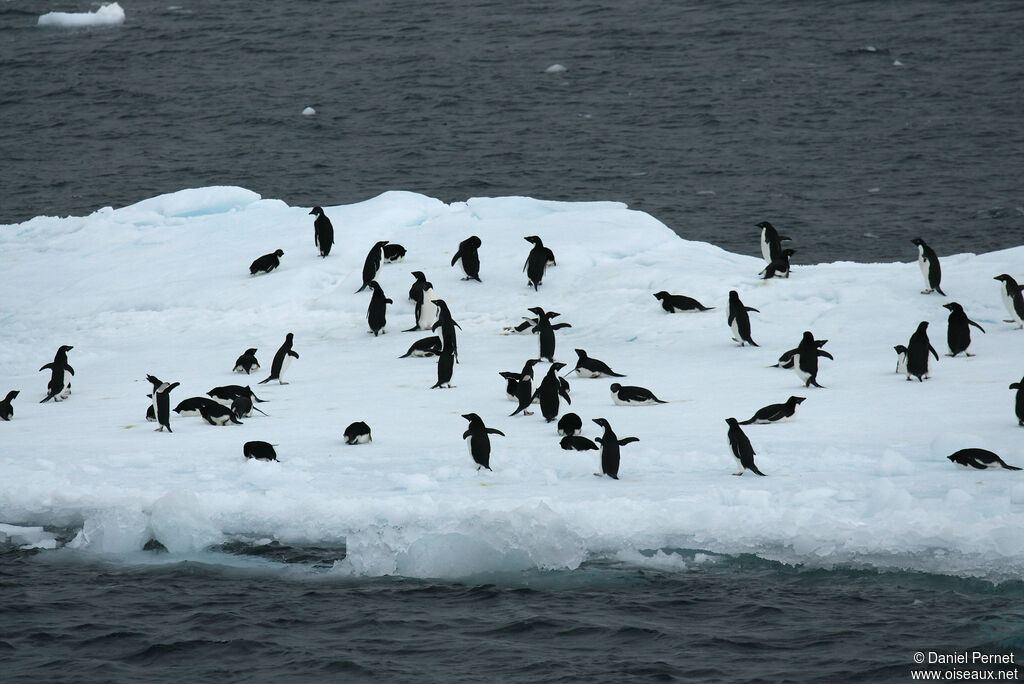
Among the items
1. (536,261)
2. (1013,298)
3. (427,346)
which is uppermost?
(536,261)

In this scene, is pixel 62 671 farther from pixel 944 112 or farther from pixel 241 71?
pixel 241 71

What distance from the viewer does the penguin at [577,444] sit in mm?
10211

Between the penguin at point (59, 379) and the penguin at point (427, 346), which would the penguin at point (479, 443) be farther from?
the penguin at point (59, 379)

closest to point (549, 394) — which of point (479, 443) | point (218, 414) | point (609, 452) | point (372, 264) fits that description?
point (479, 443)

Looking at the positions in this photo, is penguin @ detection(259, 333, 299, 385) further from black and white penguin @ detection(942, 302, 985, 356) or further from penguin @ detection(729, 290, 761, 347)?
black and white penguin @ detection(942, 302, 985, 356)

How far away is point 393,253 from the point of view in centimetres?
1731

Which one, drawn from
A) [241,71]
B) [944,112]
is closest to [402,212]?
[944,112]

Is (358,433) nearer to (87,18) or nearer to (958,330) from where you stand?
(958,330)

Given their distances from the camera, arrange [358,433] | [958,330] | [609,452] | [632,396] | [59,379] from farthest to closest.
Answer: [958,330] → [59,379] → [632,396] → [358,433] → [609,452]

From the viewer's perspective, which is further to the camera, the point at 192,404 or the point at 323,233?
the point at 323,233

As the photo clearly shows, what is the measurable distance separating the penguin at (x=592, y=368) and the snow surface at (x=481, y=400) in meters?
0.25

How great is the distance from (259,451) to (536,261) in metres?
6.96

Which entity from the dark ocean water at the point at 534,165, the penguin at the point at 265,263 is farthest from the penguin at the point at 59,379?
the penguin at the point at 265,263

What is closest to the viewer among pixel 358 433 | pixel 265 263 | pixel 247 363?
pixel 358 433
